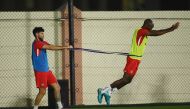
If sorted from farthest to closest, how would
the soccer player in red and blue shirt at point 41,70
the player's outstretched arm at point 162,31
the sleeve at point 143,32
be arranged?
the sleeve at point 143,32, the player's outstretched arm at point 162,31, the soccer player in red and blue shirt at point 41,70

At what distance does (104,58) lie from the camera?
58.7ft

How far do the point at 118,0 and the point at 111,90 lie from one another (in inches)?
313

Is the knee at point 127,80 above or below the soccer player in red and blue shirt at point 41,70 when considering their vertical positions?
below

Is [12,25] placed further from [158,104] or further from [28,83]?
[158,104]

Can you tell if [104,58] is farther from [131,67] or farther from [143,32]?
[143,32]

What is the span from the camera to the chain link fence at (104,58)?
693 inches

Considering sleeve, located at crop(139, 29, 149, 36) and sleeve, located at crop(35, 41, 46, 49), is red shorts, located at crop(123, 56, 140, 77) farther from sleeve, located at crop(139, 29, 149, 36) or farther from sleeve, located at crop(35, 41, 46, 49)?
sleeve, located at crop(35, 41, 46, 49)

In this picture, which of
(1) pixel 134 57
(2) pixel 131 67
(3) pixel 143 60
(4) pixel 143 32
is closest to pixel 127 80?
(2) pixel 131 67

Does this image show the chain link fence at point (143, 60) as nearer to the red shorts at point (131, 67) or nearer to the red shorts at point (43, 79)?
the red shorts at point (131, 67)

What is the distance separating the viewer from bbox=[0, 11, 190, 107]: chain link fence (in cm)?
1761

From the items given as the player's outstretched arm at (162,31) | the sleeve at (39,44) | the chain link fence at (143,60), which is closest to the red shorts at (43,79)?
the sleeve at (39,44)

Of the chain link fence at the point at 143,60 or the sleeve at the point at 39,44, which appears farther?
the chain link fence at the point at 143,60

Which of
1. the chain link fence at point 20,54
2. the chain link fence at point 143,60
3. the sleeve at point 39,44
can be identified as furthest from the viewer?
the chain link fence at point 143,60

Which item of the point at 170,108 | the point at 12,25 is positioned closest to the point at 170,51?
the point at 170,108
